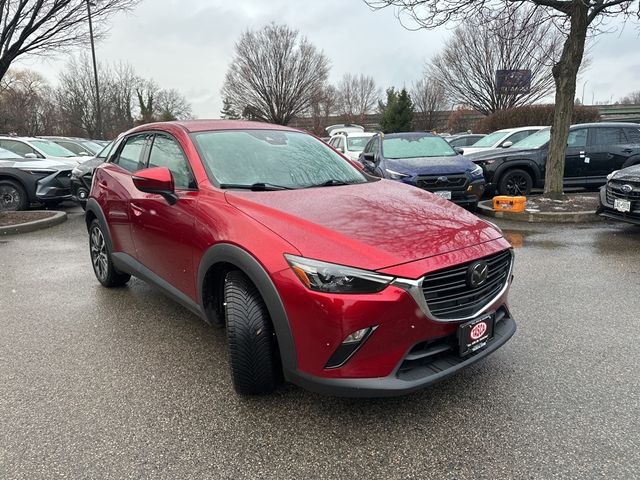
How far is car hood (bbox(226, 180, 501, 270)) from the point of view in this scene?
221cm

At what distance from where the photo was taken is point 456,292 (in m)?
→ 2.31

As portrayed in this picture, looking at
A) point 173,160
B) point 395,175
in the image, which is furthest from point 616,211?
point 173,160

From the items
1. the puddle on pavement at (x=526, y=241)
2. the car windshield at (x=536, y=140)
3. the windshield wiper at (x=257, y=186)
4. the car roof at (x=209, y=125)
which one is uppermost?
the car windshield at (x=536, y=140)

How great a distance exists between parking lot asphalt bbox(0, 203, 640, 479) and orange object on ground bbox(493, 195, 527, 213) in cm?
427

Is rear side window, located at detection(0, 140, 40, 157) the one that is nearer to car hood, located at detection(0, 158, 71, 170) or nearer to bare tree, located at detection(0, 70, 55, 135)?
car hood, located at detection(0, 158, 71, 170)

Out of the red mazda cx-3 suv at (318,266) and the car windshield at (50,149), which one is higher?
the car windshield at (50,149)

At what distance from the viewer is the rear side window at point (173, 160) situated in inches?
125

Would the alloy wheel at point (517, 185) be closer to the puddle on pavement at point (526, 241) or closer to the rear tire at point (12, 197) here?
the puddle on pavement at point (526, 241)

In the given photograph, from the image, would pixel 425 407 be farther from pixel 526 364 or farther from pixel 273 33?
pixel 273 33

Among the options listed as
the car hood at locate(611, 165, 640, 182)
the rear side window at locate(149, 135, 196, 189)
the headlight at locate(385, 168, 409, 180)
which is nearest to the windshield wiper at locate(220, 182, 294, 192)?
the rear side window at locate(149, 135, 196, 189)

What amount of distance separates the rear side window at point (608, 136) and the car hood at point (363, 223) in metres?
8.59

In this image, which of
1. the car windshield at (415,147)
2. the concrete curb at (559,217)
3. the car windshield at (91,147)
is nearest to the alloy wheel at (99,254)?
the car windshield at (415,147)

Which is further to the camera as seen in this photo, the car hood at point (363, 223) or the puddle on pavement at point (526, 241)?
the puddle on pavement at point (526, 241)

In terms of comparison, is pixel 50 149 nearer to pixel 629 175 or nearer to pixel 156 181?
pixel 156 181
